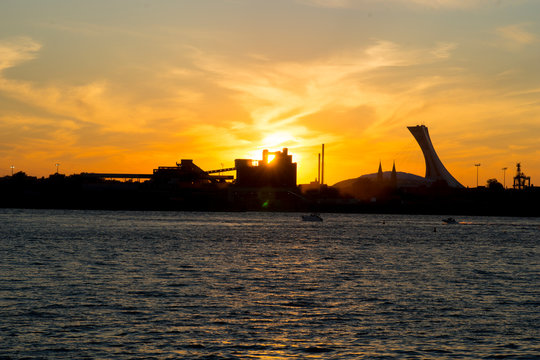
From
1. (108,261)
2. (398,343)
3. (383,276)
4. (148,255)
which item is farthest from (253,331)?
(148,255)

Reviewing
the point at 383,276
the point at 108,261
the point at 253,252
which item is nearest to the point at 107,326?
the point at 383,276

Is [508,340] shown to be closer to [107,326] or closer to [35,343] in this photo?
[107,326]

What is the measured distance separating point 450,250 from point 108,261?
45.7 m

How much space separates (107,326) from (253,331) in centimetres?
659

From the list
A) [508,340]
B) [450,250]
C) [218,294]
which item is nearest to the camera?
[508,340]

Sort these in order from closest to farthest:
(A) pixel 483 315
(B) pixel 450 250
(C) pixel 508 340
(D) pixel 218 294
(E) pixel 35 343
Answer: (E) pixel 35 343 < (C) pixel 508 340 < (A) pixel 483 315 < (D) pixel 218 294 < (B) pixel 450 250

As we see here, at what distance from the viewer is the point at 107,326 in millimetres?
29797

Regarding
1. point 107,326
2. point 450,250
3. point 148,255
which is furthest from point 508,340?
point 450,250

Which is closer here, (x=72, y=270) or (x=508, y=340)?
(x=508, y=340)

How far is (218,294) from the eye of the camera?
40.1 meters

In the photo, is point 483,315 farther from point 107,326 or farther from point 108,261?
point 108,261

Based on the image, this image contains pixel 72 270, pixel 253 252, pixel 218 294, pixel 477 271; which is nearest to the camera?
pixel 218 294

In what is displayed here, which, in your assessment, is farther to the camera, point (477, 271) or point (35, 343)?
point (477, 271)

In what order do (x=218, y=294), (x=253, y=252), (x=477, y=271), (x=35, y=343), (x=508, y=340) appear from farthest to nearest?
(x=253, y=252), (x=477, y=271), (x=218, y=294), (x=508, y=340), (x=35, y=343)
